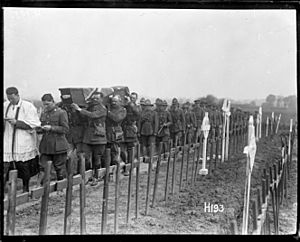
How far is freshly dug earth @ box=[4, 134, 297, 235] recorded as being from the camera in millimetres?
1649

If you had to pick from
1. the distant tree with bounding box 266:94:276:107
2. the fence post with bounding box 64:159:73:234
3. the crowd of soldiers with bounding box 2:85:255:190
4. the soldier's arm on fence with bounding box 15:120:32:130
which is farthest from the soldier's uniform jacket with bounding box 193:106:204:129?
the soldier's arm on fence with bounding box 15:120:32:130

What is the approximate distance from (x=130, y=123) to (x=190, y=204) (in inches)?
12.9

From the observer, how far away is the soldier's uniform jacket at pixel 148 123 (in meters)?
1.66

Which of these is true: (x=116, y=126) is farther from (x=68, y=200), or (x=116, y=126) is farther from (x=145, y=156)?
(x=68, y=200)

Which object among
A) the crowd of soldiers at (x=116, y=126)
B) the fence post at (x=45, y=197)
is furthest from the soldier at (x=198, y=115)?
the fence post at (x=45, y=197)

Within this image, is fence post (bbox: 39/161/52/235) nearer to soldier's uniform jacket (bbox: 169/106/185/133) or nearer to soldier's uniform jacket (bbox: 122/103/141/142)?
soldier's uniform jacket (bbox: 122/103/141/142)

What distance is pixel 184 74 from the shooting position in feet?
5.41

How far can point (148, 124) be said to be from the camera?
65.6 inches

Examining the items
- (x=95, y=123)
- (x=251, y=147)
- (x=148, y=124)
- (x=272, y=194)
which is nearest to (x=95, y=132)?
(x=95, y=123)

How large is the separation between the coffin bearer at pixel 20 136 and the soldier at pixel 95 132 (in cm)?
15

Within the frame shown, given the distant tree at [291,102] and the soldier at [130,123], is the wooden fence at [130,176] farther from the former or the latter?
the distant tree at [291,102]

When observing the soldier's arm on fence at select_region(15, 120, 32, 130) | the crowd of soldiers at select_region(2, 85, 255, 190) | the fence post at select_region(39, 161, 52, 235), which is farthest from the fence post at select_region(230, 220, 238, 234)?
the soldier's arm on fence at select_region(15, 120, 32, 130)

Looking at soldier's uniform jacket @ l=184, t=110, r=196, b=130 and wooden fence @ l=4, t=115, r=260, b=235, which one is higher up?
soldier's uniform jacket @ l=184, t=110, r=196, b=130

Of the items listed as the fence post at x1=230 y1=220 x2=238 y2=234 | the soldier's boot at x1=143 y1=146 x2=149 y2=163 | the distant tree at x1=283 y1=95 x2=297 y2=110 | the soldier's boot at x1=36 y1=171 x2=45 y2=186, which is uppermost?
the distant tree at x1=283 y1=95 x2=297 y2=110
